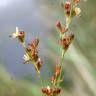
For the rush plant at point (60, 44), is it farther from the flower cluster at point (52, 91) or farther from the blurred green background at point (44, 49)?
the blurred green background at point (44, 49)

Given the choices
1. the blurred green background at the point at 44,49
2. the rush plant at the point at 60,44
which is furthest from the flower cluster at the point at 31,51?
the blurred green background at the point at 44,49

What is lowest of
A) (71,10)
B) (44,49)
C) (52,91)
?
→ (44,49)

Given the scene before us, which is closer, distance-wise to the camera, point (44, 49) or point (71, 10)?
point (71, 10)

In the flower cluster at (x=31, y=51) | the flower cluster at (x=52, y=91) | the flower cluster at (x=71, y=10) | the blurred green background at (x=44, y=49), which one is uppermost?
the flower cluster at (x=71, y=10)

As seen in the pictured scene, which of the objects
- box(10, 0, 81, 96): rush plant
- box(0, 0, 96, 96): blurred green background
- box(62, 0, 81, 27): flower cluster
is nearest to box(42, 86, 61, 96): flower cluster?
box(10, 0, 81, 96): rush plant

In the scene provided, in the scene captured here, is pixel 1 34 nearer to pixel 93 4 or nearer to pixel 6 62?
pixel 6 62

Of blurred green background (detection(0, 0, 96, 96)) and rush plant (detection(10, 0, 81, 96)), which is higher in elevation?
rush plant (detection(10, 0, 81, 96))

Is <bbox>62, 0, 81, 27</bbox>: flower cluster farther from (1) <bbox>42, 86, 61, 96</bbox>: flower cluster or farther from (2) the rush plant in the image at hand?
(1) <bbox>42, 86, 61, 96</bbox>: flower cluster

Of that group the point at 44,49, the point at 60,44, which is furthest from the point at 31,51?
the point at 44,49

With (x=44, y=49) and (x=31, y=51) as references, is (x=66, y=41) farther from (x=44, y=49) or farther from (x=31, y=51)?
(x=44, y=49)
